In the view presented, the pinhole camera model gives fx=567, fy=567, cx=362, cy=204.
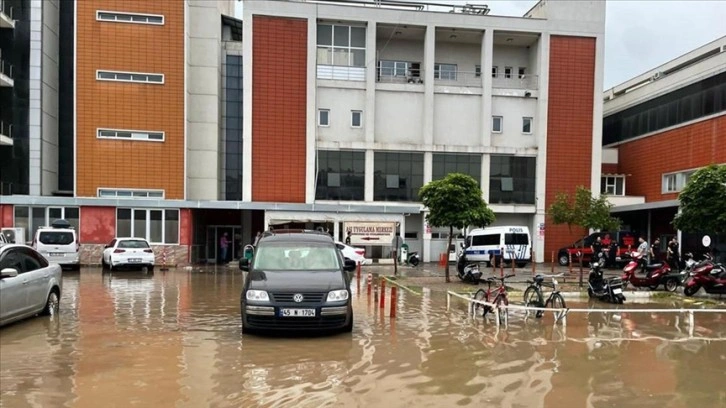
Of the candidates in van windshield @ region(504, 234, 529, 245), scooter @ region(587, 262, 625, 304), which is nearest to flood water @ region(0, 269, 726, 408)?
scooter @ region(587, 262, 625, 304)

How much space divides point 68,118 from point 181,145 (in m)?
8.76

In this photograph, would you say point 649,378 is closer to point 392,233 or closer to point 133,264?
point 133,264

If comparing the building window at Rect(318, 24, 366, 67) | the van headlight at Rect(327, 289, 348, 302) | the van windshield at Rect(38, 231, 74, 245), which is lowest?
the van windshield at Rect(38, 231, 74, 245)

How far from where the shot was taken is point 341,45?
36.4 meters

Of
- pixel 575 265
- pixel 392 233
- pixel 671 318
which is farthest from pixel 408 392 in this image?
pixel 575 265

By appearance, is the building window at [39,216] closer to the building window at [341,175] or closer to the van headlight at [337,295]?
the building window at [341,175]

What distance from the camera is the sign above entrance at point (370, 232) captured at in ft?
101

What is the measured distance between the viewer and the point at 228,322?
10.9 m

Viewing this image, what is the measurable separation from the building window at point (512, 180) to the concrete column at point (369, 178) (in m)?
7.69

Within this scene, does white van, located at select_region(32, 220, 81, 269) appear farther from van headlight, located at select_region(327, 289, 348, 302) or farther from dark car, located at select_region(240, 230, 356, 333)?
van headlight, located at select_region(327, 289, 348, 302)

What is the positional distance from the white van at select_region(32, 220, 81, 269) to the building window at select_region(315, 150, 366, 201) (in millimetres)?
15158

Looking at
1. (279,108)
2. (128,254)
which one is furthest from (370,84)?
(128,254)

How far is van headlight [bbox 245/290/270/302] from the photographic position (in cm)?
895

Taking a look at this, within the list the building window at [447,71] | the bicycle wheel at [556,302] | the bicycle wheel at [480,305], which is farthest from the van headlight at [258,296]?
the building window at [447,71]
